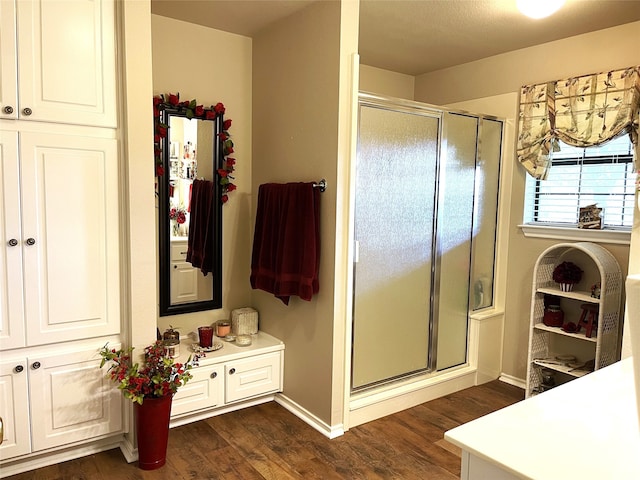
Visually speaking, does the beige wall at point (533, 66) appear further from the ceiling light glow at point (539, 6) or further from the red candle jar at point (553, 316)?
the red candle jar at point (553, 316)

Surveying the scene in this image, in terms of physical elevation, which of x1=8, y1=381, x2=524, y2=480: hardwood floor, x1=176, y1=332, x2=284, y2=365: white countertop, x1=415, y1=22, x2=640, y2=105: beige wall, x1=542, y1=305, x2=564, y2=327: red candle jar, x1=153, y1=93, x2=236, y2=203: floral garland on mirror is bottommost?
x1=8, y1=381, x2=524, y2=480: hardwood floor

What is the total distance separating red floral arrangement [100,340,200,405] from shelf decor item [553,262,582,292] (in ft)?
7.84

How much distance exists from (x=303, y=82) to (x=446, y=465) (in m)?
2.25

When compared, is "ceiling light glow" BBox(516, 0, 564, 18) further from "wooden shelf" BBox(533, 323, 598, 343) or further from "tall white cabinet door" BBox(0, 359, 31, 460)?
"tall white cabinet door" BBox(0, 359, 31, 460)

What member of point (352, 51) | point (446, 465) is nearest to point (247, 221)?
point (352, 51)

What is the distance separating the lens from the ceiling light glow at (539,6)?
2.13m

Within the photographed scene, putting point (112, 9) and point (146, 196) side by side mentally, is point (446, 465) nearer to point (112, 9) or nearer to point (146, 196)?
point (146, 196)

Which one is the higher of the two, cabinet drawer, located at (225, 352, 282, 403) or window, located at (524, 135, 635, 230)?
window, located at (524, 135, 635, 230)

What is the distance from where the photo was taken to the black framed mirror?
9.86ft

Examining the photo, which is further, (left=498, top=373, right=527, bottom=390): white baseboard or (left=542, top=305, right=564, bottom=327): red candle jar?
(left=498, top=373, right=527, bottom=390): white baseboard

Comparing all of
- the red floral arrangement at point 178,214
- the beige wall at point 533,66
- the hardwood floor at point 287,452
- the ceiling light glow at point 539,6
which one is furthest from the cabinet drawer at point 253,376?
the beige wall at point 533,66

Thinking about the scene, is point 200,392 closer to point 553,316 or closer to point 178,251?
point 178,251

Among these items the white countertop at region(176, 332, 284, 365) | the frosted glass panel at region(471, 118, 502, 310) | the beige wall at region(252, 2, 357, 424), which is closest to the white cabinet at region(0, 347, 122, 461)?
the white countertop at region(176, 332, 284, 365)

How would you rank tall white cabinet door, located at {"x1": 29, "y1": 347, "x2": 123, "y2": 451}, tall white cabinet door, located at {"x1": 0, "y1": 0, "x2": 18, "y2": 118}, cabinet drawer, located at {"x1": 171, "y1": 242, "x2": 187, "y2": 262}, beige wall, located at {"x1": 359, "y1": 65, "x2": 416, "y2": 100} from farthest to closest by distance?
1. beige wall, located at {"x1": 359, "y1": 65, "x2": 416, "y2": 100}
2. cabinet drawer, located at {"x1": 171, "y1": 242, "x2": 187, "y2": 262}
3. tall white cabinet door, located at {"x1": 29, "y1": 347, "x2": 123, "y2": 451}
4. tall white cabinet door, located at {"x1": 0, "y1": 0, "x2": 18, "y2": 118}
